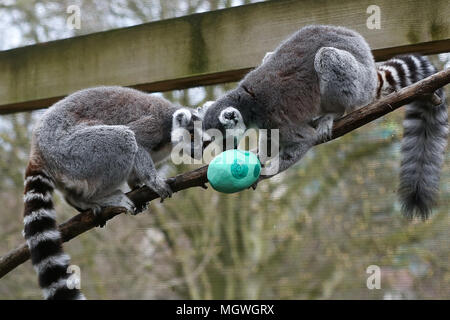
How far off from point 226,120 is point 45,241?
106 centimetres

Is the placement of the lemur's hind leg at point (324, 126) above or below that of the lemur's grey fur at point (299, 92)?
below

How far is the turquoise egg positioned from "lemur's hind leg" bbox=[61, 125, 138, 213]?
26.7 inches

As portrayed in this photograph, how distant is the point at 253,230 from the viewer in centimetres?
427

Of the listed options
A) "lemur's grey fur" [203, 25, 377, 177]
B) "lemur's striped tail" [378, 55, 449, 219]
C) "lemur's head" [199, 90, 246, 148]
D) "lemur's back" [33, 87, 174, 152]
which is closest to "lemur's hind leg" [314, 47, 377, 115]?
"lemur's grey fur" [203, 25, 377, 177]

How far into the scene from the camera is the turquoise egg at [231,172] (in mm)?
2297

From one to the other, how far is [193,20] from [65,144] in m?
0.92

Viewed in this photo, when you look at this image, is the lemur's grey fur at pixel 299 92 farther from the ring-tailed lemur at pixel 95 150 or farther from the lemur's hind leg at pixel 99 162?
the lemur's hind leg at pixel 99 162

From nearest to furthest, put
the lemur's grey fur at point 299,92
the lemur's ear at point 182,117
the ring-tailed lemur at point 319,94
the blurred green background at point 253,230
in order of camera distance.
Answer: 1. the ring-tailed lemur at point 319,94
2. the lemur's grey fur at point 299,92
3. the lemur's ear at point 182,117
4. the blurred green background at point 253,230

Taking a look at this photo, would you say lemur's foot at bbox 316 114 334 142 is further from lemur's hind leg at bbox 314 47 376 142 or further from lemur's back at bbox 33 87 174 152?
lemur's back at bbox 33 87 174 152

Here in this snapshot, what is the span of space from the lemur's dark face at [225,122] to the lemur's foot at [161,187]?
0.39m

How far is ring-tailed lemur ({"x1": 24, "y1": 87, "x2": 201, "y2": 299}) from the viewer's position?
9.24ft

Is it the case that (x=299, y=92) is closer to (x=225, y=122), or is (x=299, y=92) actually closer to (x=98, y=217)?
(x=225, y=122)

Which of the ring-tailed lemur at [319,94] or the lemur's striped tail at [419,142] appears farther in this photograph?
the ring-tailed lemur at [319,94]

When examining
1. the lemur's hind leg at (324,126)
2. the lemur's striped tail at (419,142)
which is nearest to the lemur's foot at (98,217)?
the lemur's hind leg at (324,126)
